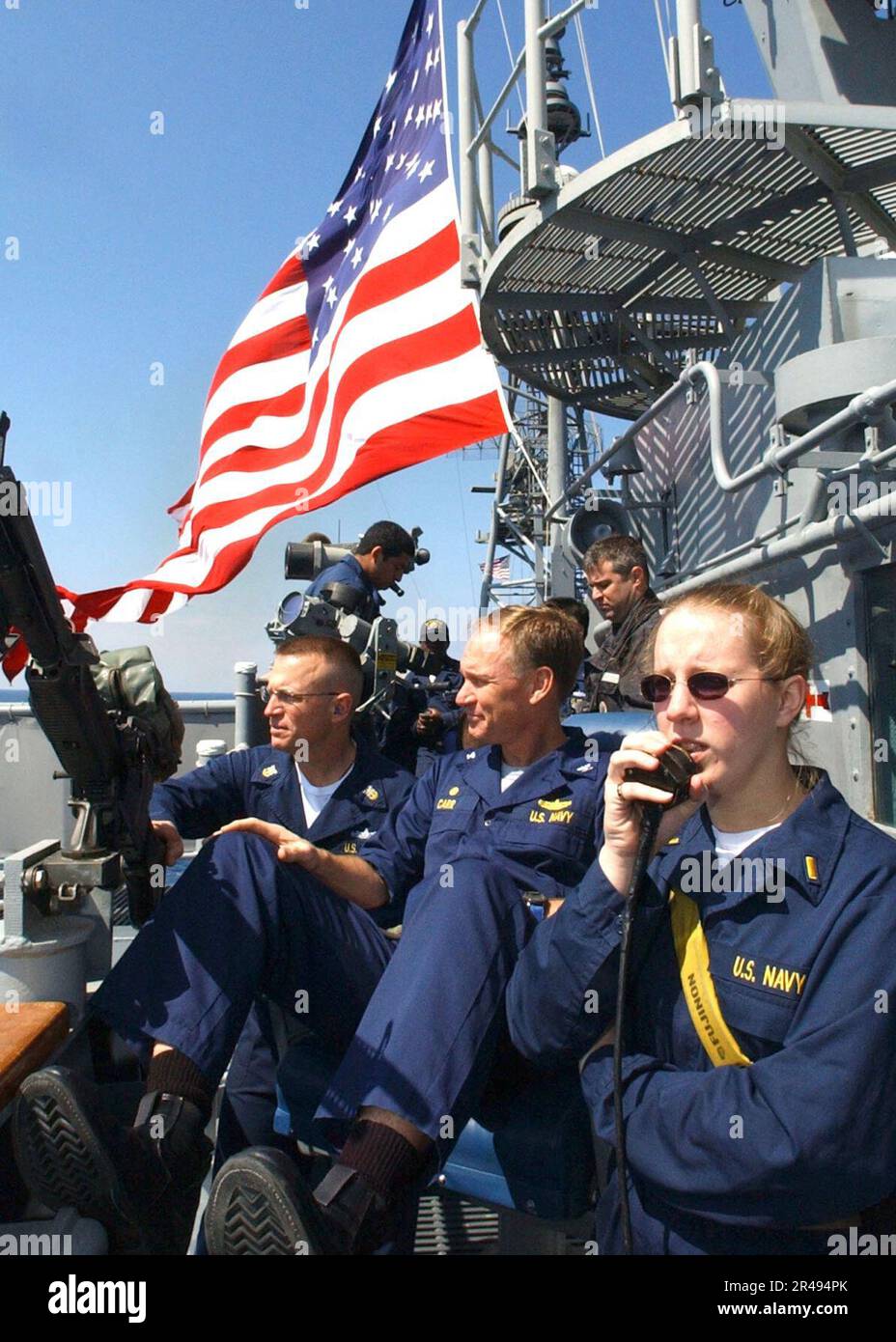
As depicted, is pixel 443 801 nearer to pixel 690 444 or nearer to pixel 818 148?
pixel 818 148

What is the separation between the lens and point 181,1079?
5.65 ft

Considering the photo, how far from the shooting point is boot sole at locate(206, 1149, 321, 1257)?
4.39ft

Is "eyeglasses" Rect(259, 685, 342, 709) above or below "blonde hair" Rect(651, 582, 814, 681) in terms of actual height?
below

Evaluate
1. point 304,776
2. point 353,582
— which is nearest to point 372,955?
point 304,776

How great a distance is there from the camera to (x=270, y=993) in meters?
2.00

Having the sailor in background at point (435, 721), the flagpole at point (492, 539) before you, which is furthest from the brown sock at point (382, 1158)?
the flagpole at point (492, 539)

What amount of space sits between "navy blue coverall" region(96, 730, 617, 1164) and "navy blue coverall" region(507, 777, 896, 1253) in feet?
0.41

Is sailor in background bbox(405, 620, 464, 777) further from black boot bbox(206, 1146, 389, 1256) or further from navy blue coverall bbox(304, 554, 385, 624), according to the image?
black boot bbox(206, 1146, 389, 1256)

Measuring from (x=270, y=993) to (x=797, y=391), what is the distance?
305cm

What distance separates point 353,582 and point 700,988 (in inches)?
109

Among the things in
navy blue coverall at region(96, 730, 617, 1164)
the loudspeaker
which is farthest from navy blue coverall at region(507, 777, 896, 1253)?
the loudspeaker

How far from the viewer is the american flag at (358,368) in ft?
18.4
